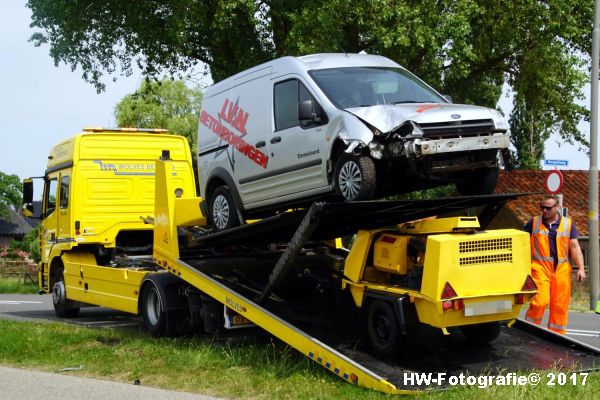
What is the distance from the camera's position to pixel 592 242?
17.1 metres

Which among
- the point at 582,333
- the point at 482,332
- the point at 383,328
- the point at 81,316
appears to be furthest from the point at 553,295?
the point at 81,316

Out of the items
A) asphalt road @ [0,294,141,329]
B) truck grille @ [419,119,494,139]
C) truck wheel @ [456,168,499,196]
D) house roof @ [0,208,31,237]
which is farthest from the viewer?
house roof @ [0,208,31,237]

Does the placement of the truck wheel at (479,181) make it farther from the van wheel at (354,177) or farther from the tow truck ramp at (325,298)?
the van wheel at (354,177)

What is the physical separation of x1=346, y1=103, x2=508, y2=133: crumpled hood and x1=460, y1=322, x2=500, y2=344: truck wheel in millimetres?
2021

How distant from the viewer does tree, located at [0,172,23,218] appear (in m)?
66.7

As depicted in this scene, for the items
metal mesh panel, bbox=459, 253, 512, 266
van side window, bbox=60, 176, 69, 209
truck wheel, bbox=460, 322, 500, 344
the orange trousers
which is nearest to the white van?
metal mesh panel, bbox=459, 253, 512, 266

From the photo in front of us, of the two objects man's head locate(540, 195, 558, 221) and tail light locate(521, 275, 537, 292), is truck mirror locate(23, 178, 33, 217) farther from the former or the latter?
tail light locate(521, 275, 537, 292)

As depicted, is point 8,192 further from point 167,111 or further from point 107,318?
point 107,318

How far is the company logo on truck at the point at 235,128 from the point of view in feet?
31.3

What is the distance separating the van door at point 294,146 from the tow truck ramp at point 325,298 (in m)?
0.40

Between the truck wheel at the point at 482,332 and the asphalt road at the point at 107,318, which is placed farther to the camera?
the asphalt road at the point at 107,318

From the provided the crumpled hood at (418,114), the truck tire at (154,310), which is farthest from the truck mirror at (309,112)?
the truck tire at (154,310)

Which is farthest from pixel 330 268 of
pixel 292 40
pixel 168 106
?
pixel 168 106

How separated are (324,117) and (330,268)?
2.42 m
